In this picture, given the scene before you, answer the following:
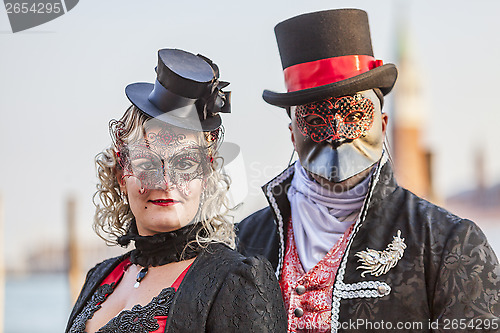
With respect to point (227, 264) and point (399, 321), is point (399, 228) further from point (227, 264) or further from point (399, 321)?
point (227, 264)

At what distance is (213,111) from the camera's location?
238 cm

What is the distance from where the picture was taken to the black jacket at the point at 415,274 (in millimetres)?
2799

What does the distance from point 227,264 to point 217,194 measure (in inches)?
11.4

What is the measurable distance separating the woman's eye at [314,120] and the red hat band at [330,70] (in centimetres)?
16

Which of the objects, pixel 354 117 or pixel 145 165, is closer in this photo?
pixel 145 165

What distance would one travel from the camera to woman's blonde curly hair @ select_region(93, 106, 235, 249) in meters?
2.37

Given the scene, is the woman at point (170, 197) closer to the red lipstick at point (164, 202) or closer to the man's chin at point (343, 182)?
the red lipstick at point (164, 202)

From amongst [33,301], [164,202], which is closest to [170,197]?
[164,202]

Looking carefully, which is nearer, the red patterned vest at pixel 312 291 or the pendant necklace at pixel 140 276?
the pendant necklace at pixel 140 276

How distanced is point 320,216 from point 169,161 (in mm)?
1108

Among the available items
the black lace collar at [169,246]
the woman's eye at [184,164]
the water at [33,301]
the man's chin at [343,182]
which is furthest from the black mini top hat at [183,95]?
the water at [33,301]

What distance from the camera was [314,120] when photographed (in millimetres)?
3182

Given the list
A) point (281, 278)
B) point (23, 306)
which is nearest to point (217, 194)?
point (281, 278)

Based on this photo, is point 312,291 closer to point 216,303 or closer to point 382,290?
point 382,290
